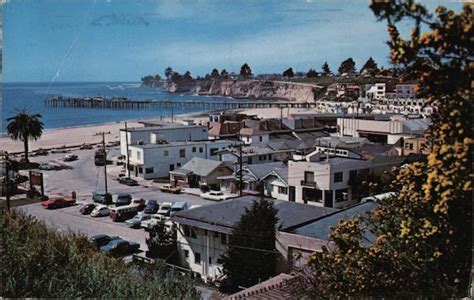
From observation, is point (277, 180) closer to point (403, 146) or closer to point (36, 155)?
point (403, 146)

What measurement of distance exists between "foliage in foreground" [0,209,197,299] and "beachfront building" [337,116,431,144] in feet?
36.1

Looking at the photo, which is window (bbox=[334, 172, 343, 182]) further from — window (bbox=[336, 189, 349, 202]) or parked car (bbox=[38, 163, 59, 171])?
parked car (bbox=[38, 163, 59, 171])

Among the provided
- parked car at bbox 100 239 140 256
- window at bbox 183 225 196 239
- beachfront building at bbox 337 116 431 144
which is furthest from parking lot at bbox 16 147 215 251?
beachfront building at bbox 337 116 431 144

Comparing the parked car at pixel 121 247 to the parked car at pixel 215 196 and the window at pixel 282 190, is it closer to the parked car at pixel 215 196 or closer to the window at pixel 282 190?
the parked car at pixel 215 196

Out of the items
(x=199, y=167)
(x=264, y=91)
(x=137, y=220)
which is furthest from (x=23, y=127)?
(x=264, y=91)

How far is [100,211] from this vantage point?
27.3ft

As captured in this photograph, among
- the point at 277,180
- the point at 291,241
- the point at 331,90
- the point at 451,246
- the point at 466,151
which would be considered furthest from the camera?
the point at 331,90

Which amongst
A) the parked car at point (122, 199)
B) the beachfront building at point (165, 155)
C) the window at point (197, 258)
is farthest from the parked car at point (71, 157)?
the window at point (197, 258)

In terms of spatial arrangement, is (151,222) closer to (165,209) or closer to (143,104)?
(165,209)

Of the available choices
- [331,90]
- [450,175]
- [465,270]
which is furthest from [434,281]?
[331,90]

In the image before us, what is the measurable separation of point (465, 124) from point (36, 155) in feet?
48.6

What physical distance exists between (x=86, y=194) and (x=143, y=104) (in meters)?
35.3

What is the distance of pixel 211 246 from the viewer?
6574 mm

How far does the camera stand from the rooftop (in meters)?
6.38
